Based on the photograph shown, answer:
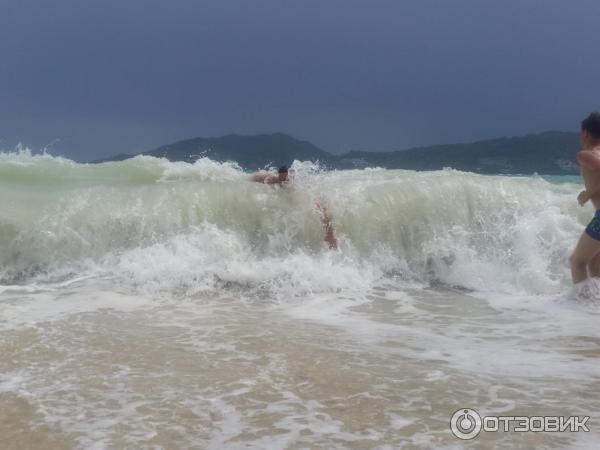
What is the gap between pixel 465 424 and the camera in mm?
2512

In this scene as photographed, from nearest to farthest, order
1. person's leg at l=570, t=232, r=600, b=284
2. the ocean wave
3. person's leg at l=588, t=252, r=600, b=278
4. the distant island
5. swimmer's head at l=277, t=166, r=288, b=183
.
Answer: person's leg at l=570, t=232, r=600, b=284 < person's leg at l=588, t=252, r=600, b=278 < the ocean wave < swimmer's head at l=277, t=166, r=288, b=183 < the distant island

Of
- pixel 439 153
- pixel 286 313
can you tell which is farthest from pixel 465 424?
pixel 439 153


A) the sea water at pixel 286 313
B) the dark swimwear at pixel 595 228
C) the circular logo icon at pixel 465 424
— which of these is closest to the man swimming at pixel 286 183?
the sea water at pixel 286 313

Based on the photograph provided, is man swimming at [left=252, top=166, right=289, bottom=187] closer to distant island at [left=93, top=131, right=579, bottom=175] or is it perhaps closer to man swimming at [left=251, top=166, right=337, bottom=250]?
man swimming at [left=251, top=166, right=337, bottom=250]

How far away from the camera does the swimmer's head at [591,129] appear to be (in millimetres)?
5168

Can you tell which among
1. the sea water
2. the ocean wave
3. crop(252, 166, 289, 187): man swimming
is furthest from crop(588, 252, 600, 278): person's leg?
crop(252, 166, 289, 187): man swimming

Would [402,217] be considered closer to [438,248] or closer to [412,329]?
[438,248]

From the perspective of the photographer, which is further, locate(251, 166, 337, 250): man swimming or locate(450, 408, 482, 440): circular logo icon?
locate(251, 166, 337, 250): man swimming

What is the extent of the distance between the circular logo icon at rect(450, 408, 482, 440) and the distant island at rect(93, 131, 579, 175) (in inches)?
1079

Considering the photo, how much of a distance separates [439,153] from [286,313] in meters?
33.4

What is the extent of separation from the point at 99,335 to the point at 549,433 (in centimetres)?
286

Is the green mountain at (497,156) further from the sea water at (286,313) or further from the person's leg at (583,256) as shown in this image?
the person's leg at (583,256)

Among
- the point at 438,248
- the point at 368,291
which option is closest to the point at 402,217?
the point at 438,248

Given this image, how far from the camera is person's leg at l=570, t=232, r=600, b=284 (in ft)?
17.2
